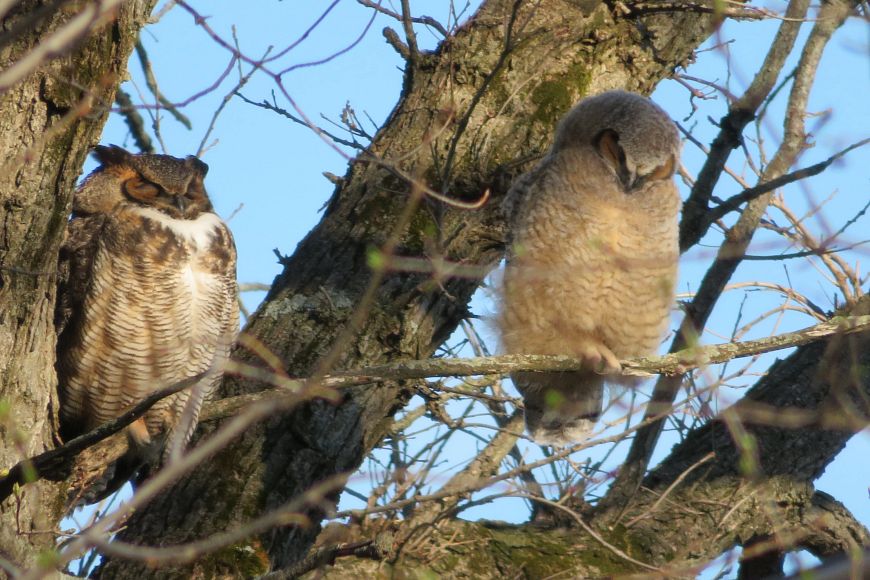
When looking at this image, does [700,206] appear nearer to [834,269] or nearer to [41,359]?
[834,269]

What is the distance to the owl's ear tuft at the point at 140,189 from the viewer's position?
398 centimetres

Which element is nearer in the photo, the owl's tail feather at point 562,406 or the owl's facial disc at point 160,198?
the owl's facial disc at point 160,198

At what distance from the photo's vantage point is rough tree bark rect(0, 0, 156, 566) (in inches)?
101

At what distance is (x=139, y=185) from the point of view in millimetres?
4020

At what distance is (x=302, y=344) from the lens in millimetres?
3850

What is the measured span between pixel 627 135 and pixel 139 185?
1.90m

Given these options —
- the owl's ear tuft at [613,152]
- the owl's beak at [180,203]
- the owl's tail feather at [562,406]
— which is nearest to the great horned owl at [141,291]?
the owl's beak at [180,203]

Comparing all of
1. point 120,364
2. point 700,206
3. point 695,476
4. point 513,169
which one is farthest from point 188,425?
point 695,476

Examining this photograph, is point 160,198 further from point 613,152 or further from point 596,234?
point 613,152

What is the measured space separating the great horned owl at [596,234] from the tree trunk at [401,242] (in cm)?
24

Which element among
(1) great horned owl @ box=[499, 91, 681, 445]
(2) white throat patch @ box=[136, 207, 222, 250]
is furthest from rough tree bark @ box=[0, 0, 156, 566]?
(1) great horned owl @ box=[499, 91, 681, 445]

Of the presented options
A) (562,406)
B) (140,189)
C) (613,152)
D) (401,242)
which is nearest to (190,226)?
(140,189)

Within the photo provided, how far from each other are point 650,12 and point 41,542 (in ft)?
10.9

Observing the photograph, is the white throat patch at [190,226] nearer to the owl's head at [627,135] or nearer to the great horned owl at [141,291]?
the great horned owl at [141,291]
